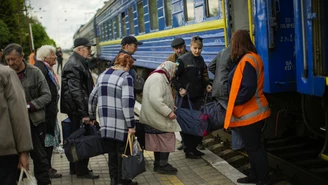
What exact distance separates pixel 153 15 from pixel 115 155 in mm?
6111

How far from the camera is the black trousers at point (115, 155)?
15.3 feet

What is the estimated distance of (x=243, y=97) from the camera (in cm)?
428

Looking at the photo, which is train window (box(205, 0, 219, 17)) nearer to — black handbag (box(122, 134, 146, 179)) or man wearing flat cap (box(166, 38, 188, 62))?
man wearing flat cap (box(166, 38, 188, 62))

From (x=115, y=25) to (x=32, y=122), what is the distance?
42.3 feet

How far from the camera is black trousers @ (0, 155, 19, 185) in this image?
3153 mm

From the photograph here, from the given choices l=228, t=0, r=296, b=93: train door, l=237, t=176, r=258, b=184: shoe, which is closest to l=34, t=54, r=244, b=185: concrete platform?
l=237, t=176, r=258, b=184: shoe

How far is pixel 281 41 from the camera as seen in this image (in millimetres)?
4844

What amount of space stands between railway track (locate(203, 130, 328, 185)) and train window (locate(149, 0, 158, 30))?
12.9 ft

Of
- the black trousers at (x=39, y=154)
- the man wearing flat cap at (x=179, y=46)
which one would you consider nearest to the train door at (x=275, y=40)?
the man wearing flat cap at (x=179, y=46)

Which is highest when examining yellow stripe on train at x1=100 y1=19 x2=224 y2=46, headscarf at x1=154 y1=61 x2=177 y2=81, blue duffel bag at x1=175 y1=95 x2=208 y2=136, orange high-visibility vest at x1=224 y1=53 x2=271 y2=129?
yellow stripe on train at x1=100 y1=19 x2=224 y2=46

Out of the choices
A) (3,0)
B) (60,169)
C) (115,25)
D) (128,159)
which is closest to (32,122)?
(128,159)

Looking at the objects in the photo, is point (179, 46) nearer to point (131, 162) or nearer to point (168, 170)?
point (168, 170)

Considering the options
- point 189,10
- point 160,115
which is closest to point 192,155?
point 160,115

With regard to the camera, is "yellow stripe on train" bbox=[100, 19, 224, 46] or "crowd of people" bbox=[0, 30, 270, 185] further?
"yellow stripe on train" bbox=[100, 19, 224, 46]
